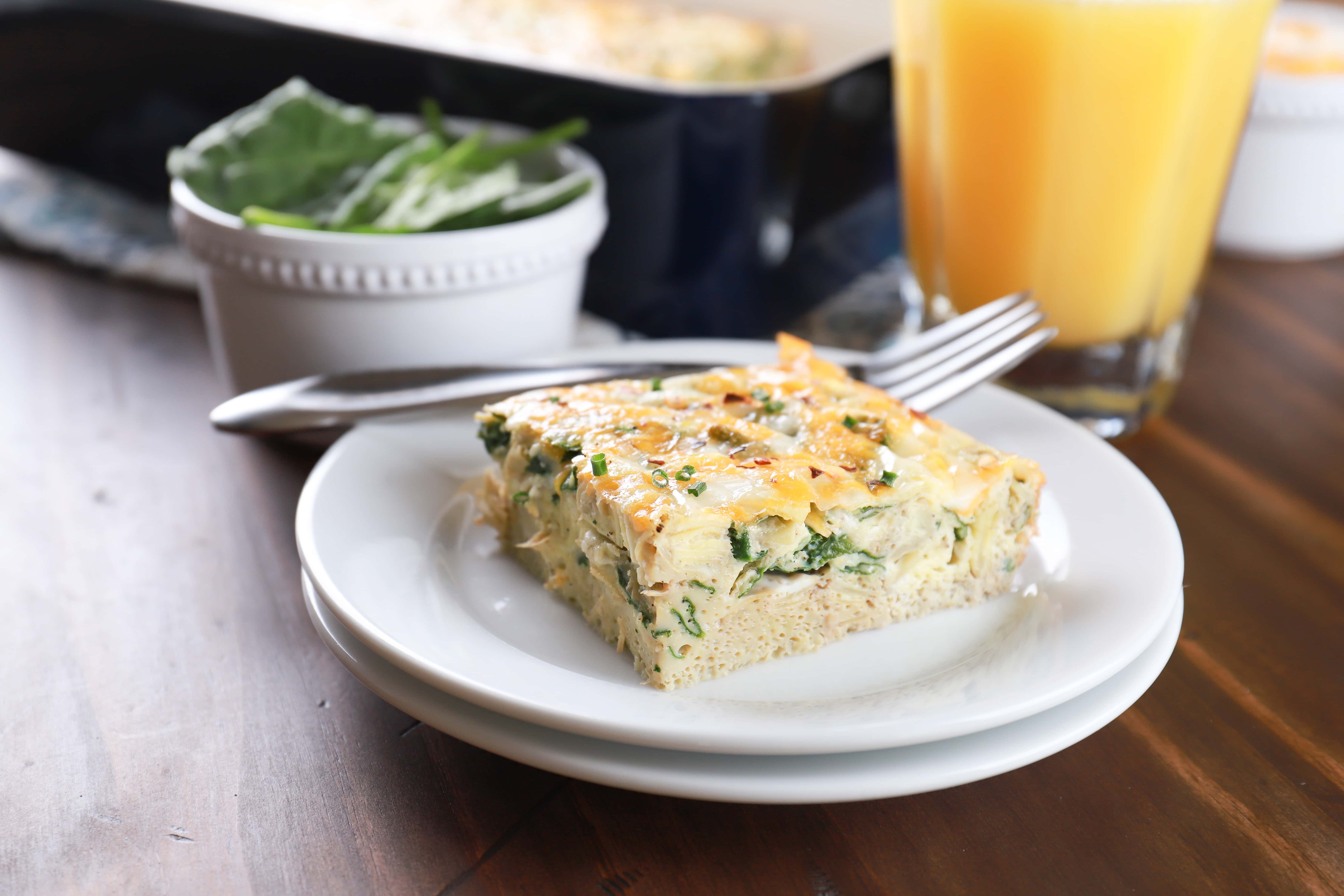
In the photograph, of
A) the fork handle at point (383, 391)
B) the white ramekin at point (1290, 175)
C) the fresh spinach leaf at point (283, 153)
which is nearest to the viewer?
the fork handle at point (383, 391)

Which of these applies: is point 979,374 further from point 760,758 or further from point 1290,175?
point 1290,175

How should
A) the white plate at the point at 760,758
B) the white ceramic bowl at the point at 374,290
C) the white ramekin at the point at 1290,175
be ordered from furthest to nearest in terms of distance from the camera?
the white ramekin at the point at 1290,175 < the white ceramic bowl at the point at 374,290 < the white plate at the point at 760,758

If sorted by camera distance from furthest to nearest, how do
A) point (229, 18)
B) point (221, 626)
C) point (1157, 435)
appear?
point (229, 18)
point (1157, 435)
point (221, 626)

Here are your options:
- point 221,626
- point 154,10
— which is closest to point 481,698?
point 221,626

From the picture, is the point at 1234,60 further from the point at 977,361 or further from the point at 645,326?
the point at 645,326

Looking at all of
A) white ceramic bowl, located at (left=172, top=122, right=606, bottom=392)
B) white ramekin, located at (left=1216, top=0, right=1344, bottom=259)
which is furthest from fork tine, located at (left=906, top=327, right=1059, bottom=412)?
white ramekin, located at (left=1216, top=0, right=1344, bottom=259)

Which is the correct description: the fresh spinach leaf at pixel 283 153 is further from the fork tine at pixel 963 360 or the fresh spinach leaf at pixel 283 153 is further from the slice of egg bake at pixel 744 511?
the fork tine at pixel 963 360

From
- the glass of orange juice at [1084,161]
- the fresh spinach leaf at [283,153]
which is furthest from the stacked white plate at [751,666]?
the fresh spinach leaf at [283,153]
